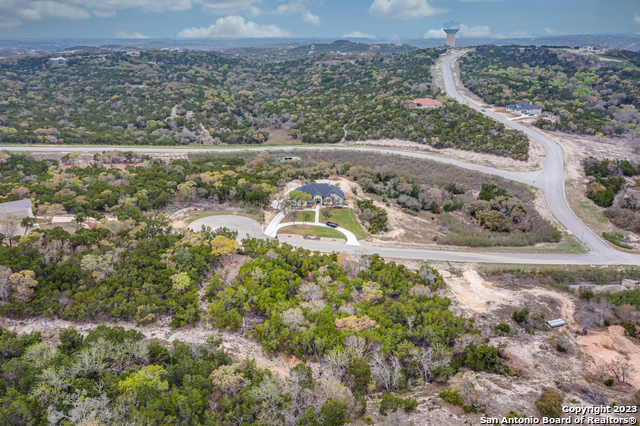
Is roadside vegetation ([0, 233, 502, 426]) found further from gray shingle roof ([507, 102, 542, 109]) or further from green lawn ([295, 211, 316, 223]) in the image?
gray shingle roof ([507, 102, 542, 109])

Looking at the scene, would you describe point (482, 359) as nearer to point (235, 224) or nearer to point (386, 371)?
point (386, 371)

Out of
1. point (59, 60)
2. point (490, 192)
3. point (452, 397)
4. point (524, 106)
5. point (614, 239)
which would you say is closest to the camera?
point (452, 397)

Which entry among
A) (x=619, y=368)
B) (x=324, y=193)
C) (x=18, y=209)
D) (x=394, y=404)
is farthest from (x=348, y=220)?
(x=18, y=209)

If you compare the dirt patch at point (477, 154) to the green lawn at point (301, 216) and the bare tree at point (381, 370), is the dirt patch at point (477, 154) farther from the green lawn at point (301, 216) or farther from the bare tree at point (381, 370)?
the bare tree at point (381, 370)

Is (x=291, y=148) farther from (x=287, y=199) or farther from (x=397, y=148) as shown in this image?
(x=287, y=199)

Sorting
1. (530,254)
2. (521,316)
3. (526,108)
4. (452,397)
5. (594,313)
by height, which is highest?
(526,108)

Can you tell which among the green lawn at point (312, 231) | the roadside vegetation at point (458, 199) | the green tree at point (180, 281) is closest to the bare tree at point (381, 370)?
the green tree at point (180, 281)
